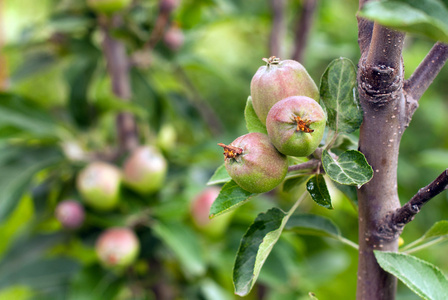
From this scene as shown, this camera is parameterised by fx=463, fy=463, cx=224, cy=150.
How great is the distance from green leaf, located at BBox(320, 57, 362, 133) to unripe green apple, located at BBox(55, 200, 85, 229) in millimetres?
497

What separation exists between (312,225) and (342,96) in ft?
0.47

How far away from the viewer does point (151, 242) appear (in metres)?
0.81

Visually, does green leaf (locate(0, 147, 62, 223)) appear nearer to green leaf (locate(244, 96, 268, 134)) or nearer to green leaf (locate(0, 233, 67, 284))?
green leaf (locate(0, 233, 67, 284))

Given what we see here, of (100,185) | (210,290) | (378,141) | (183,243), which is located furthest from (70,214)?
(378,141)

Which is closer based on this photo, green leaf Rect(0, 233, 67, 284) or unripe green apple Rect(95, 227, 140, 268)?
unripe green apple Rect(95, 227, 140, 268)

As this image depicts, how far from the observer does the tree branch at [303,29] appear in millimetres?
1036

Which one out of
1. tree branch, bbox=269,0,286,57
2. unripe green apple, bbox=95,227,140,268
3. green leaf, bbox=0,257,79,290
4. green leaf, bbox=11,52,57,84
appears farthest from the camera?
tree branch, bbox=269,0,286,57

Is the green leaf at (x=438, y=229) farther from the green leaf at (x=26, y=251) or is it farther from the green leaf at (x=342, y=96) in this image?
the green leaf at (x=26, y=251)

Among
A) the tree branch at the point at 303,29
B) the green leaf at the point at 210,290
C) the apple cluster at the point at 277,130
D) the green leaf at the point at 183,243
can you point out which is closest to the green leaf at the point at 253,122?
the apple cluster at the point at 277,130

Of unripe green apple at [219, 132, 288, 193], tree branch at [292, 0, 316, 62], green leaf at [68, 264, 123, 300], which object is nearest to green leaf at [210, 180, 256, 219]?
unripe green apple at [219, 132, 288, 193]

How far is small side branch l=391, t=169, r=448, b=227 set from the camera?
0.31 m

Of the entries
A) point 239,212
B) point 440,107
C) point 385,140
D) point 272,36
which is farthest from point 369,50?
point 440,107

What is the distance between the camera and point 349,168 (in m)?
0.32

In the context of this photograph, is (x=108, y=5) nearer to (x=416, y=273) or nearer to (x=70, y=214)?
(x=70, y=214)
